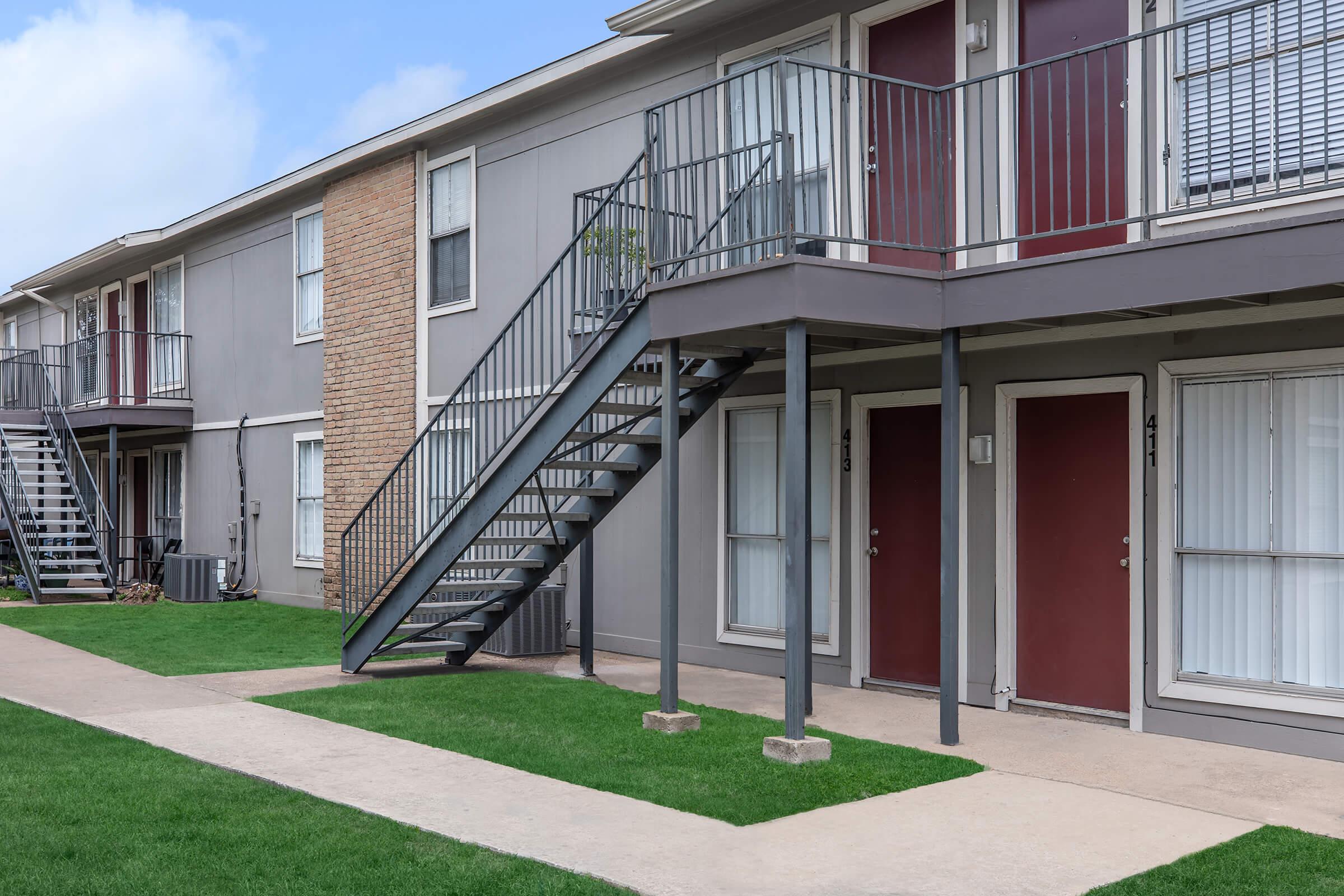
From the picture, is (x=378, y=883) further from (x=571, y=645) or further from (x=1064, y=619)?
(x=571, y=645)

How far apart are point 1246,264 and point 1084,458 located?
222 cm

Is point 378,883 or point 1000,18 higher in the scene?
point 1000,18

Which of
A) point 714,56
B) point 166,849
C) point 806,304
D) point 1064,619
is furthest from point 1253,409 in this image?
point 166,849

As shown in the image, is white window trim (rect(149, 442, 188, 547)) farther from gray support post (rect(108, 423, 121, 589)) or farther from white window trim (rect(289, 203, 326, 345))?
white window trim (rect(289, 203, 326, 345))

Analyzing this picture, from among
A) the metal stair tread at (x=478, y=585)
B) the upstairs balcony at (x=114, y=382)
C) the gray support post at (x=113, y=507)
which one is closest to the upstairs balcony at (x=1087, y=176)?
the metal stair tread at (x=478, y=585)

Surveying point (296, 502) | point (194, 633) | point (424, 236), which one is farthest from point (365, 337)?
point (194, 633)

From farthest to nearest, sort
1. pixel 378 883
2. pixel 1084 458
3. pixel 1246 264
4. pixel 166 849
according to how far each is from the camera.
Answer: pixel 1084 458
pixel 1246 264
pixel 166 849
pixel 378 883

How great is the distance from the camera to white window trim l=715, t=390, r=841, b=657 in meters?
9.78

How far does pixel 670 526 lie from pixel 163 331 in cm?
1518

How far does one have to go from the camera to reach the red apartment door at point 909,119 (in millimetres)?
8953

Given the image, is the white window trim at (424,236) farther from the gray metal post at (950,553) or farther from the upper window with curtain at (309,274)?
the gray metal post at (950,553)

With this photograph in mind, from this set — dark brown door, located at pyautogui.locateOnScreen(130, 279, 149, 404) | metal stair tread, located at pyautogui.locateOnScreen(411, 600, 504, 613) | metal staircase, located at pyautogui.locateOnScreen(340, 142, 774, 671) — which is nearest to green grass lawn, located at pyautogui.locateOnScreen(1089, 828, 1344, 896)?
metal staircase, located at pyautogui.locateOnScreen(340, 142, 774, 671)

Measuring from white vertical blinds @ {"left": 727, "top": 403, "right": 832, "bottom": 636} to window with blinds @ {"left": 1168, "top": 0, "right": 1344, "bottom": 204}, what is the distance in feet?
11.2

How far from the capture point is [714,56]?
1069cm
